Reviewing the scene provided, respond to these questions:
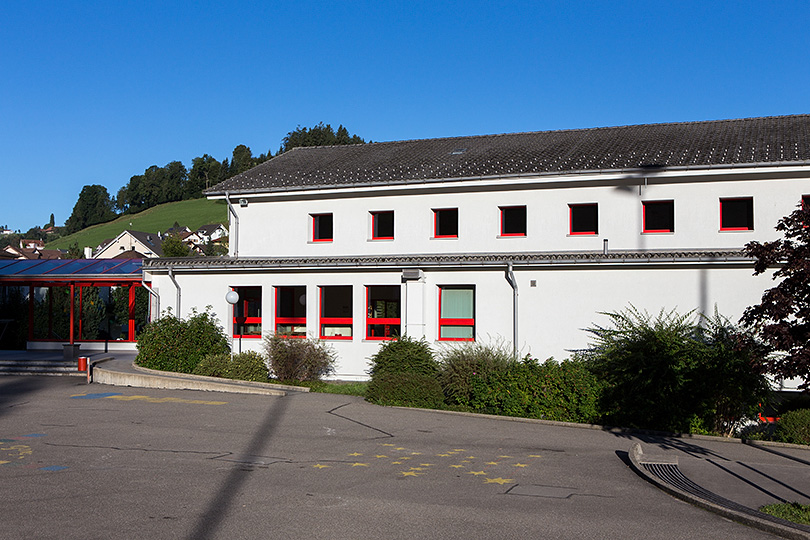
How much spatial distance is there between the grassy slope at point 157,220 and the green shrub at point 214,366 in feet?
Result: 336

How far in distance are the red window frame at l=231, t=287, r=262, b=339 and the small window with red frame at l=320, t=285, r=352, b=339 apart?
2048 millimetres

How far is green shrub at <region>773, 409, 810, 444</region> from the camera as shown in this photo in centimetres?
1340

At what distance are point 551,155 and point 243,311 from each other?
11.0m

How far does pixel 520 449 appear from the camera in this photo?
12.4 meters

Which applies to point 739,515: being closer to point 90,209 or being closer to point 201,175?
point 201,175

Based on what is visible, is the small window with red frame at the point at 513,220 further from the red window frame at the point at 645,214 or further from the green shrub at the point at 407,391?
the green shrub at the point at 407,391

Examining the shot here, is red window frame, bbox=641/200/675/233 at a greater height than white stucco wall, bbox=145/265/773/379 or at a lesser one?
greater

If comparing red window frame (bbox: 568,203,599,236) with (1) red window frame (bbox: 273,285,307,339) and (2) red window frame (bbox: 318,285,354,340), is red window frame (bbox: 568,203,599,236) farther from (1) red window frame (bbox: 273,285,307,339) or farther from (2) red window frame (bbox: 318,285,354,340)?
(1) red window frame (bbox: 273,285,307,339)

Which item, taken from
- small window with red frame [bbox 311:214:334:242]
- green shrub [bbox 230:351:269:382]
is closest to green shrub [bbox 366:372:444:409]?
green shrub [bbox 230:351:269:382]

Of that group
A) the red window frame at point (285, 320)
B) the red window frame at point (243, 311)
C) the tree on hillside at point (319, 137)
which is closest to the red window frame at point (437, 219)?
the red window frame at point (285, 320)

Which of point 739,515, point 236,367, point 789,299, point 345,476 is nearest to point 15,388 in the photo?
point 236,367

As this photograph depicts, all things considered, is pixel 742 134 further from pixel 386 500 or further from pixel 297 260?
pixel 386 500

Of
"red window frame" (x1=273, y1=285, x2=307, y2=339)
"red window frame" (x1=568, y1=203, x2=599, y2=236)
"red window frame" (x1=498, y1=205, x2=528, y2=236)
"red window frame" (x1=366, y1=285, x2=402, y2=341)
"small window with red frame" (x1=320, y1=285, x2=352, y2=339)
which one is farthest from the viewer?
"red window frame" (x1=273, y1=285, x2=307, y2=339)

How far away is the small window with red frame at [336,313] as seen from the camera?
23.1 m
